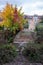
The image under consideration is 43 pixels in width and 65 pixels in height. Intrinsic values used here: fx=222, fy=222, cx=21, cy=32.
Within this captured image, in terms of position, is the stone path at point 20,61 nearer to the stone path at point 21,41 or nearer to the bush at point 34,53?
the stone path at point 21,41

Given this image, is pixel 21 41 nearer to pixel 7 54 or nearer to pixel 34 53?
pixel 34 53

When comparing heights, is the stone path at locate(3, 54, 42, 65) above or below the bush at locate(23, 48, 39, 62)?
below

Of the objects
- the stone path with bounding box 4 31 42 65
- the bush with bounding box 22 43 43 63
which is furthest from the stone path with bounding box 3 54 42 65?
the bush with bounding box 22 43 43 63

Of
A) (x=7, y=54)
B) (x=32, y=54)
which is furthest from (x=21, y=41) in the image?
(x=7, y=54)

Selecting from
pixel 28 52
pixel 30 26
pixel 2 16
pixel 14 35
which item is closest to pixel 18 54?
pixel 28 52

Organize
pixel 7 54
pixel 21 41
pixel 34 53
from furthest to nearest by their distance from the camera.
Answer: pixel 21 41
pixel 34 53
pixel 7 54

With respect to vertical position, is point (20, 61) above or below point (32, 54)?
below

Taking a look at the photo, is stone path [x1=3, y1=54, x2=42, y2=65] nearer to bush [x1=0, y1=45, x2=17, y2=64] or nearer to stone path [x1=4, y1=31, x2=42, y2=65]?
stone path [x1=4, y1=31, x2=42, y2=65]

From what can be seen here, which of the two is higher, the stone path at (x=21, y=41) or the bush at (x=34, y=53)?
the bush at (x=34, y=53)

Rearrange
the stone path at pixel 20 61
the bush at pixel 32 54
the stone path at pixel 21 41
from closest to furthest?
the stone path at pixel 20 61 → the stone path at pixel 21 41 → the bush at pixel 32 54

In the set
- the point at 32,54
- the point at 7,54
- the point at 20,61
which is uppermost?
the point at 7,54

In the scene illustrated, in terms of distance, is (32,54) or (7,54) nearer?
(7,54)

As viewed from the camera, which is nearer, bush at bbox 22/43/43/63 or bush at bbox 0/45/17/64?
bush at bbox 0/45/17/64

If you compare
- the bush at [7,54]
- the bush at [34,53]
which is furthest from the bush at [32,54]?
the bush at [7,54]
